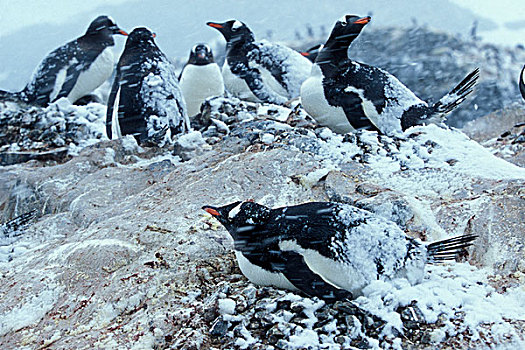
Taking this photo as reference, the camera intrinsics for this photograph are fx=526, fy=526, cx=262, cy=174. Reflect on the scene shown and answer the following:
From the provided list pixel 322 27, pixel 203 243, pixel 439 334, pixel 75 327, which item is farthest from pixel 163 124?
pixel 322 27

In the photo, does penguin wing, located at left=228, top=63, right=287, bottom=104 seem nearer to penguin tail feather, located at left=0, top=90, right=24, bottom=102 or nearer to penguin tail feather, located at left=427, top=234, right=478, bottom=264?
penguin tail feather, located at left=0, top=90, right=24, bottom=102

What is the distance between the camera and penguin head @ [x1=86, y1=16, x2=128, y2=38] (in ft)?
24.0

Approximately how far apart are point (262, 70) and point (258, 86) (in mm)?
248

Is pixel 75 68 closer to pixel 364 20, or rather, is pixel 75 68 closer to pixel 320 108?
pixel 320 108

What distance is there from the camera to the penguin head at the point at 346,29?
4.28 meters

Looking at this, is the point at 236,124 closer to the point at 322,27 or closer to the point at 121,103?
the point at 121,103

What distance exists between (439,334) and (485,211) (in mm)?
1049

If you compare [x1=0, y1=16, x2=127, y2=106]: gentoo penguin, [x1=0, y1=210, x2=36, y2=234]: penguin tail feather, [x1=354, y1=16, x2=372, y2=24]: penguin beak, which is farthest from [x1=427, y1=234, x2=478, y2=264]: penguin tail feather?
[x1=0, y1=16, x2=127, y2=106]: gentoo penguin

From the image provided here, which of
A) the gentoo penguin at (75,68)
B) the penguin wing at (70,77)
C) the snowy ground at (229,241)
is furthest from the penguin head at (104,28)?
the snowy ground at (229,241)

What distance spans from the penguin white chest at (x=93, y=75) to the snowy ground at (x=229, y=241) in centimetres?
270

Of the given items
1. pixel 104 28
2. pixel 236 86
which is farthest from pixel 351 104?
pixel 104 28

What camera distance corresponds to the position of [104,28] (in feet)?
24.0

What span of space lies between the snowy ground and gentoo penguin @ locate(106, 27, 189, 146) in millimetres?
299

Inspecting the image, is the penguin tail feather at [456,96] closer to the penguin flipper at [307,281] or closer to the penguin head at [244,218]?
the penguin head at [244,218]
